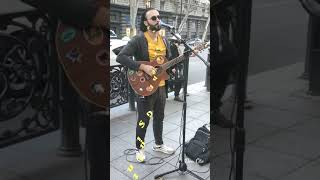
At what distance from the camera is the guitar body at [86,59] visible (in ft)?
5.00

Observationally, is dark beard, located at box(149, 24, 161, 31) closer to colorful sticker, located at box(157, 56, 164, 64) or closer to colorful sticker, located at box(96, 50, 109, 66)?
colorful sticker, located at box(157, 56, 164, 64)

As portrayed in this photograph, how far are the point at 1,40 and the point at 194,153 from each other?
182cm

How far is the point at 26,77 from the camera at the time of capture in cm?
149

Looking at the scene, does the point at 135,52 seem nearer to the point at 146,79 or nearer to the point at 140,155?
the point at 146,79

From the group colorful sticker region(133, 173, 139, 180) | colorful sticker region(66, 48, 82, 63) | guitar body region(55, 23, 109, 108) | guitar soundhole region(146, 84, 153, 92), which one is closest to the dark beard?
guitar soundhole region(146, 84, 153, 92)

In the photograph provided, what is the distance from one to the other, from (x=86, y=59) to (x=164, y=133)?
3.93 ft

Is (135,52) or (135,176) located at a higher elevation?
(135,52)

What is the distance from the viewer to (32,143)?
1.56 meters

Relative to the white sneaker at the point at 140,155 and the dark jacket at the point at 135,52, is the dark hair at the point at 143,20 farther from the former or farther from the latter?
the white sneaker at the point at 140,155

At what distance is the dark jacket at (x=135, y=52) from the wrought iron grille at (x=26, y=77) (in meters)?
0.87

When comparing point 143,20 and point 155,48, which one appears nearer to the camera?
point 143,20

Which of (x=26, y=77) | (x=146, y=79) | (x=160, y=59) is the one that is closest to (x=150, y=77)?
(x=146, y=79)

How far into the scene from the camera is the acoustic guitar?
253cm

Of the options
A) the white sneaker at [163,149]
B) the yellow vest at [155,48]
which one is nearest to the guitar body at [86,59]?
the yellow vest at [155,48]
